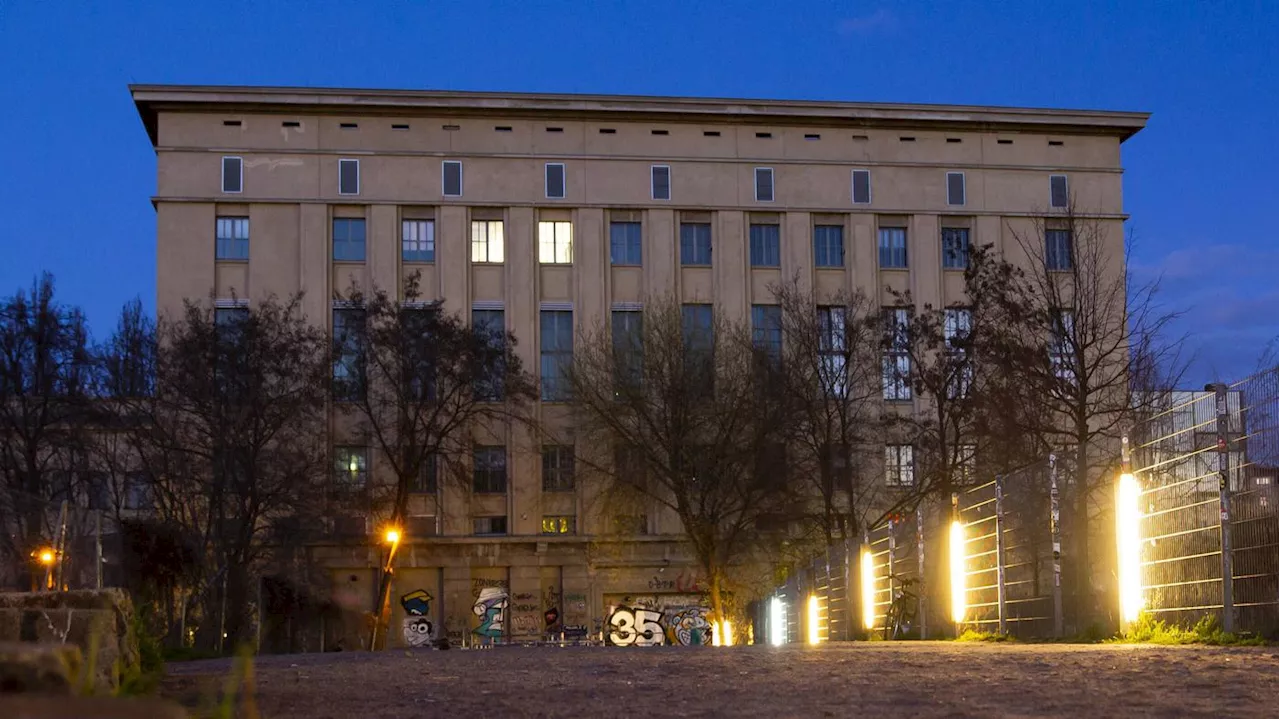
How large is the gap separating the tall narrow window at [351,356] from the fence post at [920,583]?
38.6 metres

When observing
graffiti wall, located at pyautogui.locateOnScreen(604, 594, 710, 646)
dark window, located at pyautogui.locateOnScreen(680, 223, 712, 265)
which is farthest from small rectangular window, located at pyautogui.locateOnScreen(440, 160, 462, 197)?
graffiti wall, located at pyautogui.locateOnScreen(604, 594, 710, 646)

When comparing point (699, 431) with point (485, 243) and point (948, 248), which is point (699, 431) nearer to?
point (485, 243)

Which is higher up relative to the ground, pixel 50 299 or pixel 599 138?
pixel 599 138

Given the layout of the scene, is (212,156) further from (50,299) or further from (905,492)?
(905,492)

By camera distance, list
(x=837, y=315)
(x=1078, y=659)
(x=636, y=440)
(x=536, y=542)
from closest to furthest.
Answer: (x=1078, y=659) < (x=636, y=440) < (x=837, y=315) < (x=536, y=542)

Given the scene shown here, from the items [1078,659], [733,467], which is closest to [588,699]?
[1078,659]

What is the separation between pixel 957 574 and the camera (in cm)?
2311

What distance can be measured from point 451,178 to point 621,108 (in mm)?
8687

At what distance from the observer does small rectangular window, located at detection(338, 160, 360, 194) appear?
75.6 metres

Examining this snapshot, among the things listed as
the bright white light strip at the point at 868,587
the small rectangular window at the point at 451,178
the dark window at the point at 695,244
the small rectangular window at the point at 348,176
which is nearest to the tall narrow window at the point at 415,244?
the small rectangular window at the point at 451,178

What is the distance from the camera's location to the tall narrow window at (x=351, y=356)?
6169 cm

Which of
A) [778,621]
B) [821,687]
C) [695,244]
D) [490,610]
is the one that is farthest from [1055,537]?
[695,244]

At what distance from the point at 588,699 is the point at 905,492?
49.8 m

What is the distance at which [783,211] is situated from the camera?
78.4 metres
